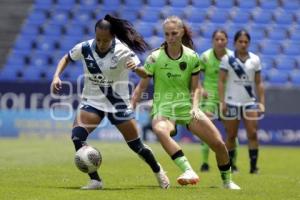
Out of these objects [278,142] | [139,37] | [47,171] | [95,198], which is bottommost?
[278,142]

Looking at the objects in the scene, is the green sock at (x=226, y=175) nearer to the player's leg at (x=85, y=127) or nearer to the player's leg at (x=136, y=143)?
the player's leg at (x=136, y=143)

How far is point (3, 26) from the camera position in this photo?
3353 cm

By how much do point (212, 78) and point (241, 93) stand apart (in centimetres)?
121

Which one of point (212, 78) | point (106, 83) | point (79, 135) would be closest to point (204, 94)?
point (212, 78)

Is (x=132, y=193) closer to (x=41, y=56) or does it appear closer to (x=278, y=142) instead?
(x=278, y=142)

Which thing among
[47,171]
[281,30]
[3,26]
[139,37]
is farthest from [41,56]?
[139,37]

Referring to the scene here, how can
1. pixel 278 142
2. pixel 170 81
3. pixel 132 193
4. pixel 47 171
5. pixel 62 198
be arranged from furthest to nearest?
1. pixel 278 142
2. pixel 47 171
3. pixel 170 81
4. pixel 132 193
5. pixel 62 198

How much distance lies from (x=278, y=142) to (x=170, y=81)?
16397 millimetres

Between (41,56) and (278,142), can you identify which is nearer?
(278,142)

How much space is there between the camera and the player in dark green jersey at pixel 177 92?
11227 millimetres

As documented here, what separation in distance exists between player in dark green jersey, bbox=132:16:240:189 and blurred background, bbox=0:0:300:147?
16.7m

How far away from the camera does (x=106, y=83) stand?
1112cm

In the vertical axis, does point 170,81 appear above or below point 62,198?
above

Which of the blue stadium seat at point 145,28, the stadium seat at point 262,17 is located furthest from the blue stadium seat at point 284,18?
the blue stadium seat at point 145,28
